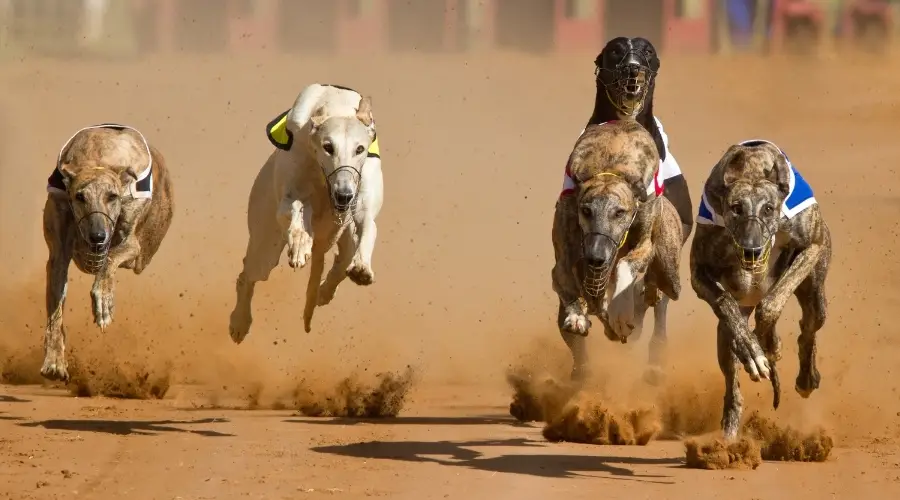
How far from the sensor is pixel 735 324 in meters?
8.48

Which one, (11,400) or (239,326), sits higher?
(239,326)

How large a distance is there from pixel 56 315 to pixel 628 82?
355 cm

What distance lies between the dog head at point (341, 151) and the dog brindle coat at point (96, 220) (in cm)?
119

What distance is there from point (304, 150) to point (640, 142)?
7.26 ft

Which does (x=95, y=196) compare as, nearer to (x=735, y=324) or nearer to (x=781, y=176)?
(x=735, y=324)

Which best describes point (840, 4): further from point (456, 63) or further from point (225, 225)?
point (225, 225)

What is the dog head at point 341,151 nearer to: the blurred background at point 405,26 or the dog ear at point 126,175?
the dog ear at point 126,175

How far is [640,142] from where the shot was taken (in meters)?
8.76

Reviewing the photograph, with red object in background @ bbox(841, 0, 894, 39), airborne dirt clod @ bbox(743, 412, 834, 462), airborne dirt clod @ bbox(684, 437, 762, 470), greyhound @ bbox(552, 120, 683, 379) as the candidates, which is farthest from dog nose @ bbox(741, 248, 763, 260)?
red object in background @ bbox(841, 0, 894, 39)

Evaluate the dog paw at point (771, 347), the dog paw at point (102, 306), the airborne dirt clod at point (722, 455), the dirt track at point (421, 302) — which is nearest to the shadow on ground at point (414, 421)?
the dirt track at point (421, 302)

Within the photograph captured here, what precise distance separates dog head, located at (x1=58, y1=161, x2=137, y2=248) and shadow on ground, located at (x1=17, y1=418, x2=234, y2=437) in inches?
40.3

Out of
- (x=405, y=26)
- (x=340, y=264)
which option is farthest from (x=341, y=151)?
(x=405, y=26)

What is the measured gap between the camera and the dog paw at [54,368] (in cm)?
954

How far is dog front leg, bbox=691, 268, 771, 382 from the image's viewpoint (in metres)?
8.26
